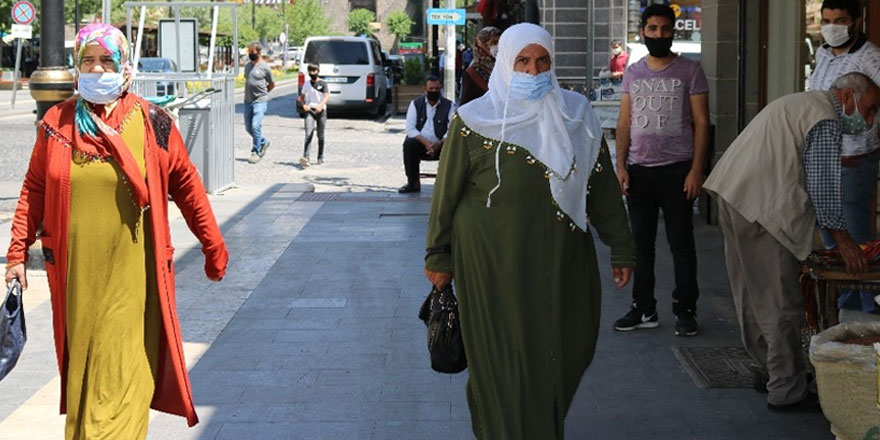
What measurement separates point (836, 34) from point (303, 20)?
9535 centimetres

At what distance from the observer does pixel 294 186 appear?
54.0ft

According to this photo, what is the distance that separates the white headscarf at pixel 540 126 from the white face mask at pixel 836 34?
2.71 metres

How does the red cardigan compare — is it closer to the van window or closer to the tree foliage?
the van window

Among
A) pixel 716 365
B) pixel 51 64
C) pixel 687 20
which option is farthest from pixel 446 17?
pixel 716 365

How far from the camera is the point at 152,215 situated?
16.5ft

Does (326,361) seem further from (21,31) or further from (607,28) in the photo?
(21,31)

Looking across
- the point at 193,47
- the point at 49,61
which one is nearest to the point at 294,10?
the point at 193,47

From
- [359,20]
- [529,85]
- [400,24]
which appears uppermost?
[359,20]

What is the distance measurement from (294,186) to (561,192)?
11.8 m

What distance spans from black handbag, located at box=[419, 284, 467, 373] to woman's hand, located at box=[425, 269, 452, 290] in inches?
0.7

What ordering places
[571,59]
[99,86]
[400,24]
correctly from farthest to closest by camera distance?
[400,24] < [571,59] < [99,86]

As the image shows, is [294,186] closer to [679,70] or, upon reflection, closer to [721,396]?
[679,70]

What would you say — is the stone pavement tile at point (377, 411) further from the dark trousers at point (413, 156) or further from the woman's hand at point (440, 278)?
the dark trousers at point (413, 156)

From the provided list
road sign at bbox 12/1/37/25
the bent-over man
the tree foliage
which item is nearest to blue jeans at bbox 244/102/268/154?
the bent-over man
